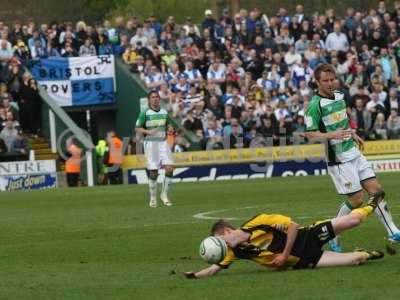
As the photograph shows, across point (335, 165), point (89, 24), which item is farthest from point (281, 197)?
point (89, 24)

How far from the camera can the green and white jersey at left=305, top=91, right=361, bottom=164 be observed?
12.8m

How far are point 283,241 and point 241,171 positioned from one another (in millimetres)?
23248

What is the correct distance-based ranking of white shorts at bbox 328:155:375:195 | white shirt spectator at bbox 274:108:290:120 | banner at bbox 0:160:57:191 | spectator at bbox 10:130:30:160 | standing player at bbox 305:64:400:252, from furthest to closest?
white shirt spectator at bbox 274:108:290:120 → spectator at bbox 10:130:30:160 → banner at bbox 0:160:57:191 → white shorts at bbox 328:155:375:195 → standing player at bbox 305:64:400:252

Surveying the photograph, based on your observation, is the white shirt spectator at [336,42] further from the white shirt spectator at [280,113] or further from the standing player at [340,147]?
the standing player at [340,147]

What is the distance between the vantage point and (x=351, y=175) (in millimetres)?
12891

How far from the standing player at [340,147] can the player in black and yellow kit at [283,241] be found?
116cm

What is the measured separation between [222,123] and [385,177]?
745 centimetres

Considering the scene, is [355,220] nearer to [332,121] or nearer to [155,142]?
[332,121]

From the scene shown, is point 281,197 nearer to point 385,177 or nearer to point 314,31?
point 385,177

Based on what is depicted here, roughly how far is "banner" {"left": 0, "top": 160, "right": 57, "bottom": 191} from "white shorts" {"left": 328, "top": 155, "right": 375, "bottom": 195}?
69.8 feet

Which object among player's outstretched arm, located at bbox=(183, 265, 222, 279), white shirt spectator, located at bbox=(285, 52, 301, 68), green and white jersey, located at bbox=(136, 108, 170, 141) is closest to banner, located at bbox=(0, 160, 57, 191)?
white shirt spectator, located at bbox=(285, 52, 301, 68)

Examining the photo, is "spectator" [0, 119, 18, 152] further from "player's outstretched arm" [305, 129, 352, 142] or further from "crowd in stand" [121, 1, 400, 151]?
"player's outstretched arm" [305, 129, 352, 142]

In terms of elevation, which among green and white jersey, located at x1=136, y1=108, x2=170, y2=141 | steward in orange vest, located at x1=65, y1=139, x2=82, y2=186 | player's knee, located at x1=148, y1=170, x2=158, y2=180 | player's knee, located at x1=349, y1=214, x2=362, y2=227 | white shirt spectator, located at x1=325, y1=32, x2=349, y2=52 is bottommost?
steward in orange vest, located at x1=65, y1=139, x2=82, y2=186

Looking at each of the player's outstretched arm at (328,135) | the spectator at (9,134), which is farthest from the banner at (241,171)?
the player's outstretched arm at (328,135)
